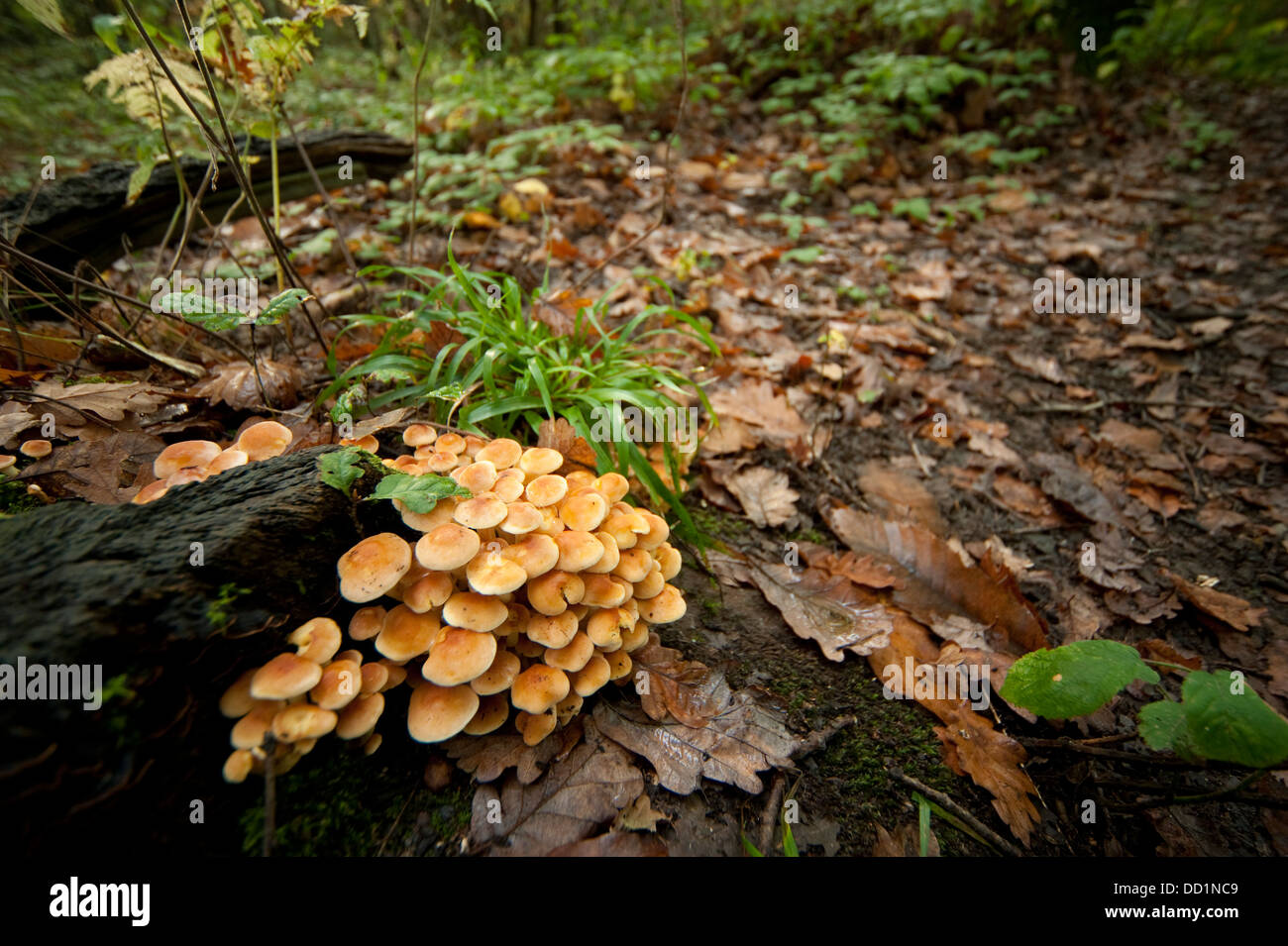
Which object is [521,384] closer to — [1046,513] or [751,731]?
[751,731]

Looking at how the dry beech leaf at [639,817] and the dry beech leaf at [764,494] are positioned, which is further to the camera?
the dry beech leaf at [764,494]

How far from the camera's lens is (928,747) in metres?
1.80

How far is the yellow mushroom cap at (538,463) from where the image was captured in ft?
5.94

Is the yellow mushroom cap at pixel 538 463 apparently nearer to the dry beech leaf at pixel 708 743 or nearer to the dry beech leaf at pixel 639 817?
the dry beech leaf at pixel 708 743

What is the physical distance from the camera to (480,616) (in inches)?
58.0

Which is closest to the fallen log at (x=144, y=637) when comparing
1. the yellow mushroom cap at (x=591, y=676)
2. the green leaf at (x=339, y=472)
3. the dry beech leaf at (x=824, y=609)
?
the green leaf at (x=339, y=472)

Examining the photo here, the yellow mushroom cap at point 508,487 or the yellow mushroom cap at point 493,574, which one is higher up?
the yellow mushroom cap at point 508,487

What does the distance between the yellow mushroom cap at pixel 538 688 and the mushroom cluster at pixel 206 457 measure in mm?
1043

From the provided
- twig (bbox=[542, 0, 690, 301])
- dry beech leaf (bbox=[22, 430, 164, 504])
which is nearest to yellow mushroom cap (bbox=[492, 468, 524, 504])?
dry beech leaf (bbox=[22, 430, 164, 504])

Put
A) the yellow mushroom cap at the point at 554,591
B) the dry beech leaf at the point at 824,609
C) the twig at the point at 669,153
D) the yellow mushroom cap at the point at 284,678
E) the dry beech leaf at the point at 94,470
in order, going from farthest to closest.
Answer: the twig at the point at 669,153 < the dry beech leaf at the point at 824,609 < the dry beech leaf at the point at 94,470 < the yellow mushroom cap at the point at 554,591 < the yellow mushroom cap at the point at 284,678

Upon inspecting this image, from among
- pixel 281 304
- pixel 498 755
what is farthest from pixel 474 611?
pixel 281 304

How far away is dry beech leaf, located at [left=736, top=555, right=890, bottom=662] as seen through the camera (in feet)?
6.79

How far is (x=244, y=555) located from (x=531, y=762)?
0.94 m

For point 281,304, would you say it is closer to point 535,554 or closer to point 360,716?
point 535,554
